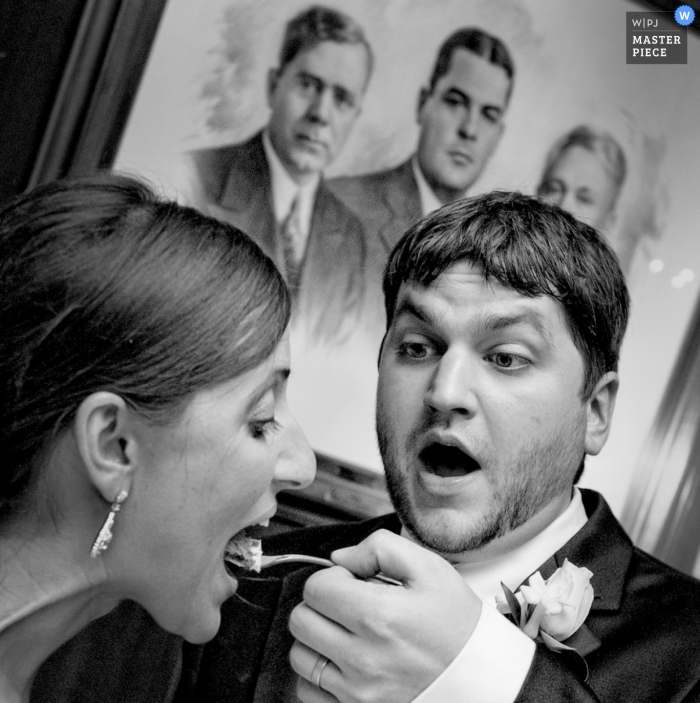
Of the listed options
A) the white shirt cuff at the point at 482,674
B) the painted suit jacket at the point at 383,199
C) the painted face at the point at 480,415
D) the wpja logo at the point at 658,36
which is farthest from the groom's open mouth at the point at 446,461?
the wpja logo at the point at 658,36

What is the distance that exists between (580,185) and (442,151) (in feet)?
1.10

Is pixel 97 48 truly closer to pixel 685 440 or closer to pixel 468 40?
pixel 468 40

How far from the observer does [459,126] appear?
194cm

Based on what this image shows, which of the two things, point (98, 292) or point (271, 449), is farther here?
point (271, 449)

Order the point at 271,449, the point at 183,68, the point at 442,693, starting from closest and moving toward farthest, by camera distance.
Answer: the point at 442,693, the point at 271,449, the point at 183,68

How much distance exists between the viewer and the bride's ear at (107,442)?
3.32 ft

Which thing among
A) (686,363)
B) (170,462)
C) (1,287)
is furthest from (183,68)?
(686,363)

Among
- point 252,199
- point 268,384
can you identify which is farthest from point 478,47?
point 268,384

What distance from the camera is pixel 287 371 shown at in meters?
1.16

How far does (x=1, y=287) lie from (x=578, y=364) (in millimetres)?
874

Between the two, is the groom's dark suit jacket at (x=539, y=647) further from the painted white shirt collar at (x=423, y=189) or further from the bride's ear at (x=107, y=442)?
the painted white shirt collar at (x=423, y=189)

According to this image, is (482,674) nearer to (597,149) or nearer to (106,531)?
(106,531)

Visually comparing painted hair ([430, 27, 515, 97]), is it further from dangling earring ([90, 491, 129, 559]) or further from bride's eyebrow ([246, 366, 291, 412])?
dangling earring ([90, 491, 129, 559])

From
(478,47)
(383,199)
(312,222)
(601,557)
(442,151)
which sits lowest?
(601,557)
